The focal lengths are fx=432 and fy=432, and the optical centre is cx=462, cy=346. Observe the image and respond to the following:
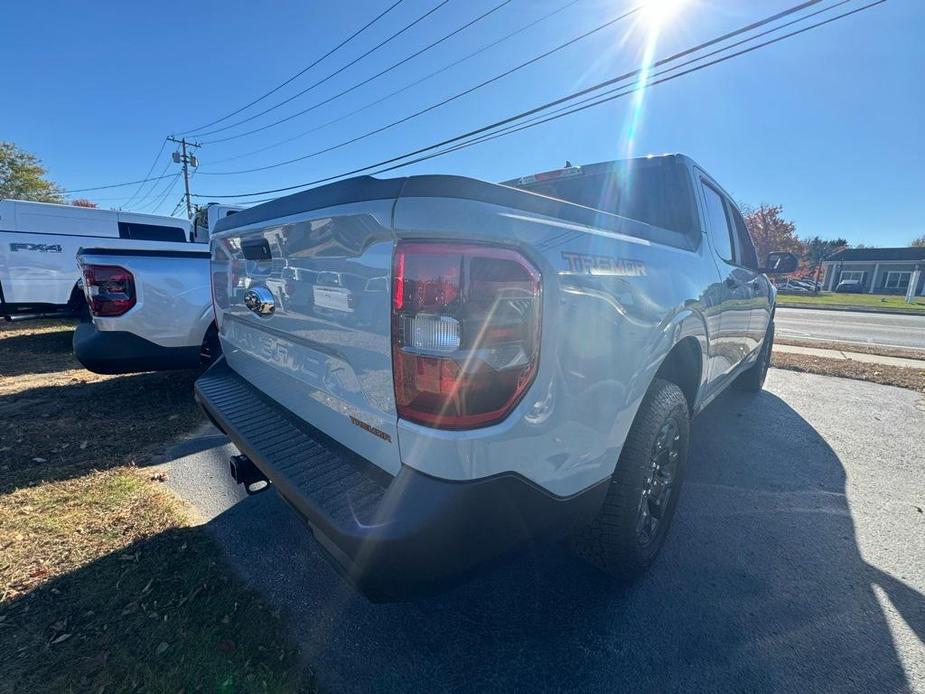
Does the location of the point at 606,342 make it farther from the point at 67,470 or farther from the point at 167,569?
the point at 67,470

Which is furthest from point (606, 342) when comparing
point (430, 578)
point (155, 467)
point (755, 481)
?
point (155, 467)

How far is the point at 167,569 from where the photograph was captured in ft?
6.86

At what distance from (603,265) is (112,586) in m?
2.55

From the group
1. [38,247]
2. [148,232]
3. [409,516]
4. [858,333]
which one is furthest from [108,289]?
[858,333]

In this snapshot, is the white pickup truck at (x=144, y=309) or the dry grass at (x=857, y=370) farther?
the dry grass at (x=857, y=370)

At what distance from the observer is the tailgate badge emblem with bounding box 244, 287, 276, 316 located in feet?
6.09

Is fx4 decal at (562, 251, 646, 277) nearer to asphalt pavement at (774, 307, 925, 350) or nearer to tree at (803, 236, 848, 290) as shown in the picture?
asphalt pavement at (774, 307, 925, 350)

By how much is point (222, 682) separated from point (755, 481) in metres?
3.43

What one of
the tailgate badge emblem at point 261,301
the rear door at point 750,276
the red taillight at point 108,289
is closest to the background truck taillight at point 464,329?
the tailgate badge emblem at point 261,301

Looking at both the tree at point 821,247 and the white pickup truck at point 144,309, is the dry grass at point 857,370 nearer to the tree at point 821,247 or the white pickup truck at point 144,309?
the white pickup truck at point 144,309

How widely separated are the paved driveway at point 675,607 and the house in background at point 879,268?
6427cm

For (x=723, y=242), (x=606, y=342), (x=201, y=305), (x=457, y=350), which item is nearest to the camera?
(x=457, y=350)

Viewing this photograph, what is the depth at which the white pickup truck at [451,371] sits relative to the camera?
119cm

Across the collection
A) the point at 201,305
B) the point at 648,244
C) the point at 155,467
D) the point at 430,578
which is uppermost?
the point at 648,244
